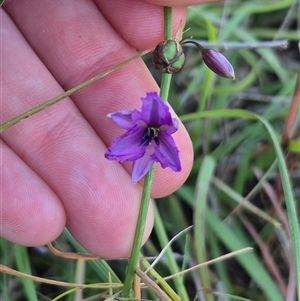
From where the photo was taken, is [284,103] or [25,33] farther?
[284,103]

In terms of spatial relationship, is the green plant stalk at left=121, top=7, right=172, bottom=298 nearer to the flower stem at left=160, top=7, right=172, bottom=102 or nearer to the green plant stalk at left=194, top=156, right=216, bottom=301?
the flower stem at left=160, top=7, right=172, bottom=102

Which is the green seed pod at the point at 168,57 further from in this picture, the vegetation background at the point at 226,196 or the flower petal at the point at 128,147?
the vegetation background at the point at 226,196

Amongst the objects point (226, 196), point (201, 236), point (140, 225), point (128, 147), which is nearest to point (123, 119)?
point (128, 147)

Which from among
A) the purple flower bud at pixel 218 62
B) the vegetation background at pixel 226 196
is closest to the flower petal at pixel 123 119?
the purple flower bud at pixel 218 62

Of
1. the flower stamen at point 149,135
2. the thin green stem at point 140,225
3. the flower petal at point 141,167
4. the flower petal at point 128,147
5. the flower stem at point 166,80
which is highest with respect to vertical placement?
the flower stem at point 166,80

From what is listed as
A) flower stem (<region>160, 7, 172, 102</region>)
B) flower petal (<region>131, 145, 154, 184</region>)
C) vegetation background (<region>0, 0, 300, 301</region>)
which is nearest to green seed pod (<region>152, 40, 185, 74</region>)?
flower stem (<region>160, 7, 172, 102</region>)

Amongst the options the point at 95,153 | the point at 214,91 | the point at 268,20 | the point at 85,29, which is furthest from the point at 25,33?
the point at 268,20

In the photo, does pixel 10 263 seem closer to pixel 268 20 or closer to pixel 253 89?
pixel 253 89

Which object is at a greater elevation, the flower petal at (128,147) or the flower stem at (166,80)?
the flower stem at (166,80)
